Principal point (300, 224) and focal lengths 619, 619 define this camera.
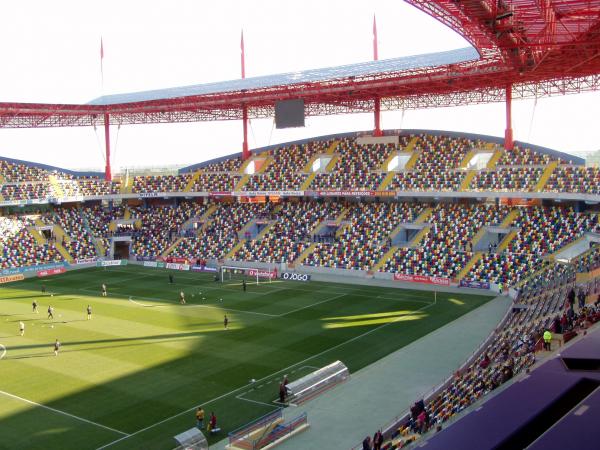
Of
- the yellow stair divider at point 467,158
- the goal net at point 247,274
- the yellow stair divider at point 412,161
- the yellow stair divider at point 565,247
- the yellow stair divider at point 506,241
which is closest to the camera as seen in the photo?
the yellow stair divider at point 565,247

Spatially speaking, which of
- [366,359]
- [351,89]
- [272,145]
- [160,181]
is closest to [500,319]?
[366,359]

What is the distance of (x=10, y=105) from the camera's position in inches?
2244

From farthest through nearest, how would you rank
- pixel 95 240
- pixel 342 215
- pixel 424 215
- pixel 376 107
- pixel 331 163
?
pixel 95 240
pixel 331 163
pixel 376 107
pixel 342 215
pixel 424 215

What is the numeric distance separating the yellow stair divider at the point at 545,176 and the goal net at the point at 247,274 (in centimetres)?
2163

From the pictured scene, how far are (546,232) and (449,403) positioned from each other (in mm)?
28075

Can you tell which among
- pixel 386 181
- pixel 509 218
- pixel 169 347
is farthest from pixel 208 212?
pixel 169 347

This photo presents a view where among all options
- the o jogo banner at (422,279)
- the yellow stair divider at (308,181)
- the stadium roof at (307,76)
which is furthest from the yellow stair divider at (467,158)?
the yellow stair divider at (308,181)

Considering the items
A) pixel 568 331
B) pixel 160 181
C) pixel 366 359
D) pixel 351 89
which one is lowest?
pixel 366 359

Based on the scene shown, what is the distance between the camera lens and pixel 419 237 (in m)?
50.2

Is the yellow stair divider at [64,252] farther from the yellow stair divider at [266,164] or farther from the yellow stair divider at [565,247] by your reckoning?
the yellow stair divider at [565,247]

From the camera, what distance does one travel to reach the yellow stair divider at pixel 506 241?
45.5 metres

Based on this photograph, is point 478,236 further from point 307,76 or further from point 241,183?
point 241,183

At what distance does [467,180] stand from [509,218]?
16.3 feet

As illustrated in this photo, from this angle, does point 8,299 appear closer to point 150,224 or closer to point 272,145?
point 150,224
